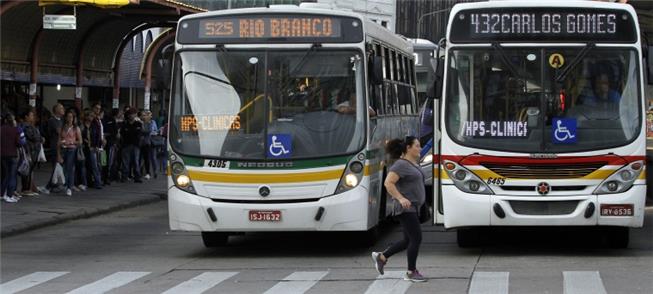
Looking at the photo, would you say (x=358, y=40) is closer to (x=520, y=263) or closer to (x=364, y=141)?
(x=364, y=141)

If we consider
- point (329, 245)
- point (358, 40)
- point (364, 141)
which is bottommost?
point (329, 245)

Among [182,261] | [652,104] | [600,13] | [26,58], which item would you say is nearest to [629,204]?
[600,13]

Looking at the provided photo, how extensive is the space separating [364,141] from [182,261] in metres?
2.62

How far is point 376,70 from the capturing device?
14.0 m

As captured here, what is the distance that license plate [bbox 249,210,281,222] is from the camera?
44.3 feet

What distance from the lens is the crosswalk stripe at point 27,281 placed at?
1187 centimetres

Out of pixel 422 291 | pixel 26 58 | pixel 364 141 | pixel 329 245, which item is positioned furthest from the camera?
pixel 26 58

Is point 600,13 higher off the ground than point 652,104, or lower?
higher

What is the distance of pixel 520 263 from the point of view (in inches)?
508

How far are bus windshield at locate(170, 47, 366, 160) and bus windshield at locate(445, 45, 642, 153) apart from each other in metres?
1.26

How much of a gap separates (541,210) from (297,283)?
3.12m

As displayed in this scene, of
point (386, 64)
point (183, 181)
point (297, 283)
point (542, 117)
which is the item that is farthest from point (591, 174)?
point (183, 181)

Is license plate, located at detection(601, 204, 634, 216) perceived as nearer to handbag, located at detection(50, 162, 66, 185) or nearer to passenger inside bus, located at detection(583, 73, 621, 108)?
passenger inside bus, located at detection(583, 73, 621, 108)

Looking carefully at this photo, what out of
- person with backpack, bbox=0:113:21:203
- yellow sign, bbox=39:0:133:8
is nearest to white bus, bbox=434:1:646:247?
person with backpack, bbox=0:113:21:203
